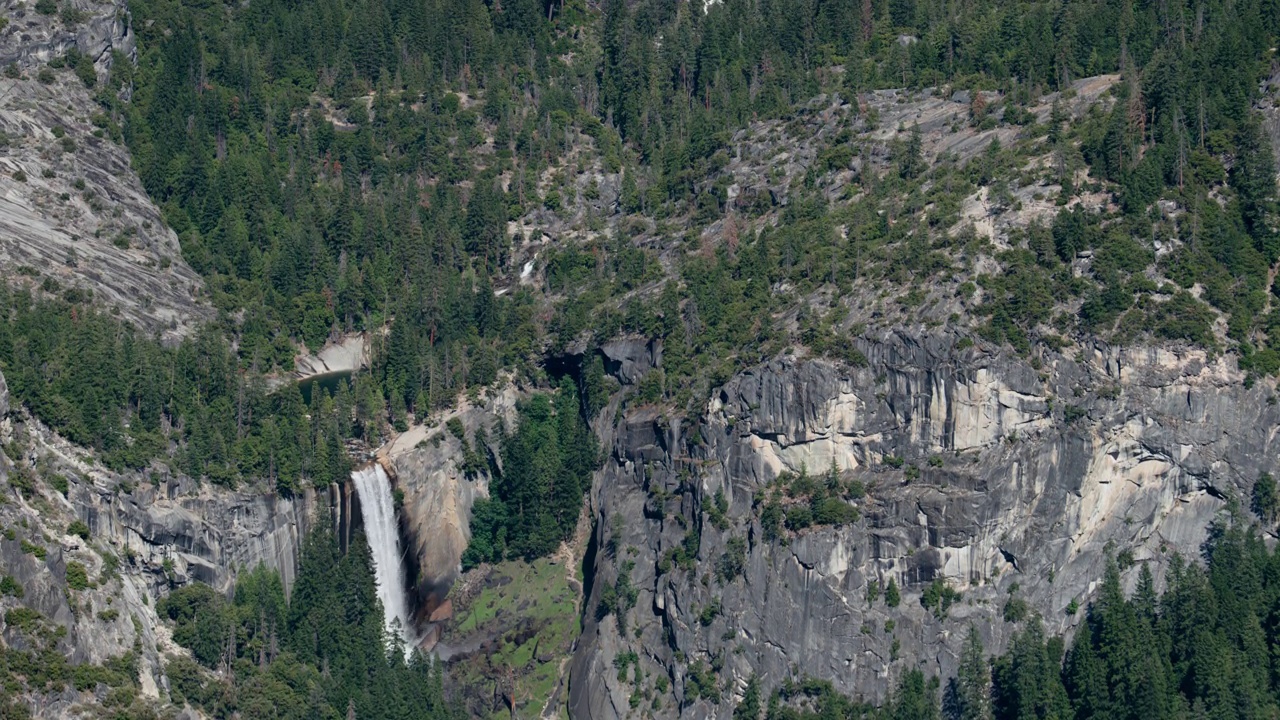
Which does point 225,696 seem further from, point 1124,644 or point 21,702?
point 1124,644

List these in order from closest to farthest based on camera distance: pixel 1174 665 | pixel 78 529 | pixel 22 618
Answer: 1. pixel 22 618
2. pixel 1174 665
3. pixel 78 529

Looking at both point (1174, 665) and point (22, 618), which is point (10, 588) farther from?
point (1174, 665)

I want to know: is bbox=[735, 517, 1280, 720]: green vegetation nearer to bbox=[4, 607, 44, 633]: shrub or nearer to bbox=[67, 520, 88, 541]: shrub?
bbox=[67, 520, 88, 541]: shrub

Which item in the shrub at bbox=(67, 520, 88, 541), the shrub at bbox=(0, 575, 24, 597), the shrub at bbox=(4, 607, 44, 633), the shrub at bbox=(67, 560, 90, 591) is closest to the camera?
the shrub at bbox=(4, 607, 44, 633)

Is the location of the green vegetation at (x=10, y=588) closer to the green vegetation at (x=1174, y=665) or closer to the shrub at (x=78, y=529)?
the shrub at (x=78, y=529)

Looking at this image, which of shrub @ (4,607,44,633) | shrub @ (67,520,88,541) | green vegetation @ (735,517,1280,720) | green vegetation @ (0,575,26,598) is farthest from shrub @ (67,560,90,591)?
green vegetation @ (735,517,1280,720)

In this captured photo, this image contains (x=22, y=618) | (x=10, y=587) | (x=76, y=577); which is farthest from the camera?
(x=76, y=577)

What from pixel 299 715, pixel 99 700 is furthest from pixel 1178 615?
pixel 99 700

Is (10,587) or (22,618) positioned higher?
(10,587)

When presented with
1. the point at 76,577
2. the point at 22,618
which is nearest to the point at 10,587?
the point at 22,618

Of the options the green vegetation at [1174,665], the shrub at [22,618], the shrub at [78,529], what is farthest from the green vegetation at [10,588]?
the green vegetation at [1174,665]

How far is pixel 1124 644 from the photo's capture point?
19688cm

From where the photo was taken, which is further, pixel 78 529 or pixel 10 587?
pixel 78 529

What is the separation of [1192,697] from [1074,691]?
8.78 meters
